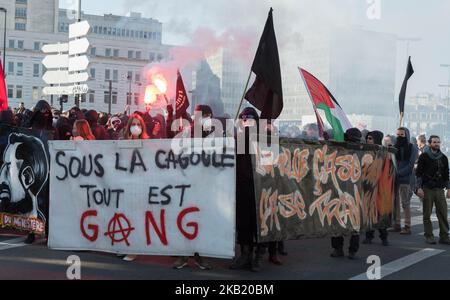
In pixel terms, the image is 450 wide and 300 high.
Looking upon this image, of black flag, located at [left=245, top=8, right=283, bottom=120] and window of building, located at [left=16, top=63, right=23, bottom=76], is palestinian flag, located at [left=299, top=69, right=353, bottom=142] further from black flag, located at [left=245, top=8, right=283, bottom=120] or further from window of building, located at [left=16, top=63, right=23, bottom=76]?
window of building, located at [left=16, top=63, right=23, bottom=76]

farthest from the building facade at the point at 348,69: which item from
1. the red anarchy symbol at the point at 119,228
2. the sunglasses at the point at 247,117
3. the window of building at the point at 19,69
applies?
the window of building at the point at 19,69

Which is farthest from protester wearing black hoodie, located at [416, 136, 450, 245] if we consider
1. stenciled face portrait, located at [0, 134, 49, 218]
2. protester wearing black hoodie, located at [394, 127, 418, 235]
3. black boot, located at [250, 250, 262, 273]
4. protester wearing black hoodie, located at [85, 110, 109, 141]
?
stenciled face portrait, located at [0, 134, 49, 218]

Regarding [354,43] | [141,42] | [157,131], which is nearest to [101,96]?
[141,42]

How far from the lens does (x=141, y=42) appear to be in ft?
319

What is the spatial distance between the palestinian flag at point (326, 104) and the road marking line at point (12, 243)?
460 centimetres

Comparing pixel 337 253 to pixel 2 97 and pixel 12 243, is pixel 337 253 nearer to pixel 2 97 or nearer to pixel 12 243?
pixel 12 243

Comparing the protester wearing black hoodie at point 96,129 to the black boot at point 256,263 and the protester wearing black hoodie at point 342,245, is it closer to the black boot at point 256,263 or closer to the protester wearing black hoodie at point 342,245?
the black boot at point 256,263

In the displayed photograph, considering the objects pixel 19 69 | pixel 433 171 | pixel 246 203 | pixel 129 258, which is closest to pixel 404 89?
pixel 433 171

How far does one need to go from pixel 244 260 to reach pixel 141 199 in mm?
1340

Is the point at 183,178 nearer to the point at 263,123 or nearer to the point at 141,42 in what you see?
the point at 263,123

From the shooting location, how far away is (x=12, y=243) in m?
9.54

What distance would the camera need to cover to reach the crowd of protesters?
25.1ft
